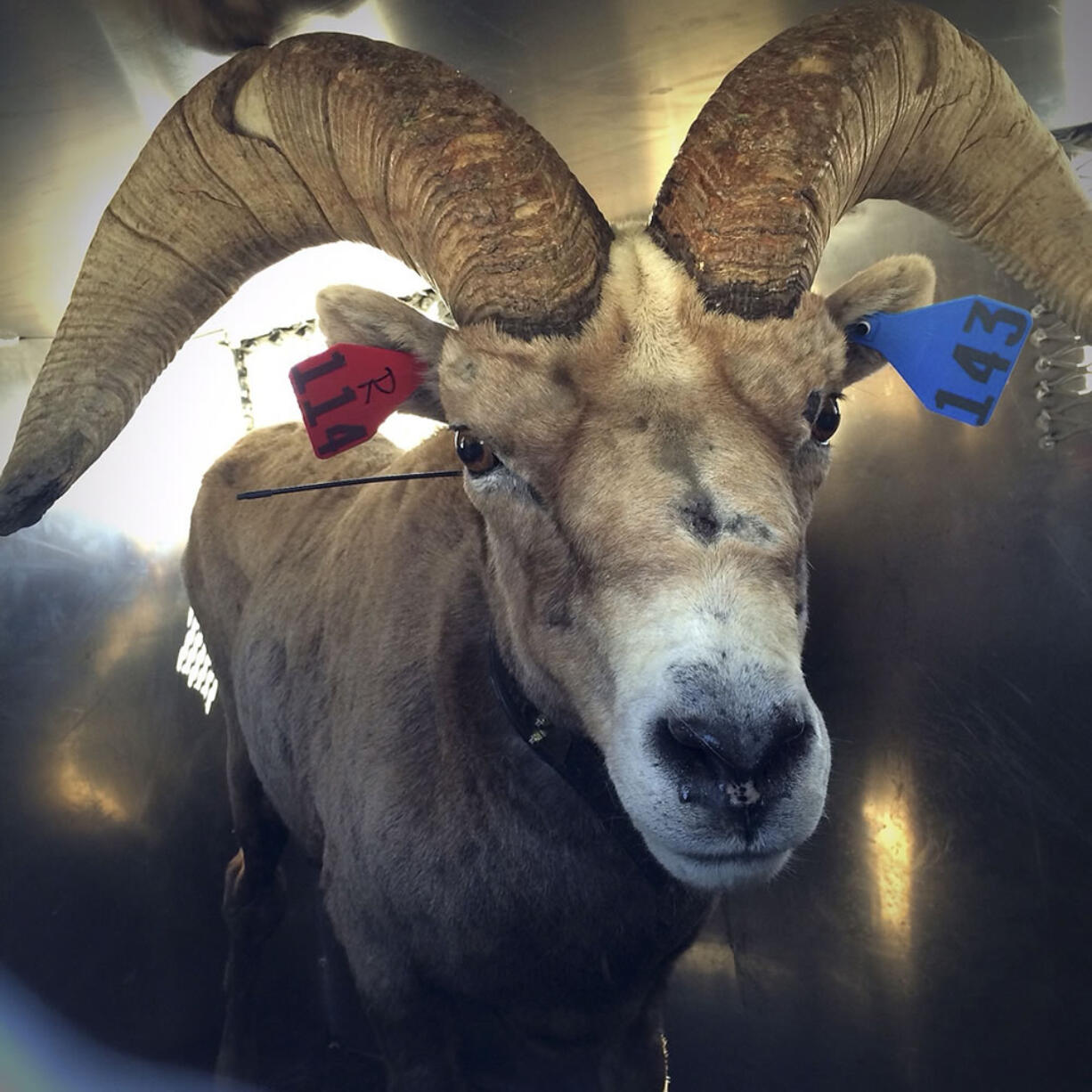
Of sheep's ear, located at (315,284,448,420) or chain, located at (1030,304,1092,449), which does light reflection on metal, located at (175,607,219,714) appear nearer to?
sheep's ear, located at (315,284,448,420)

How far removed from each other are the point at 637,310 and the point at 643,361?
158 millimetres

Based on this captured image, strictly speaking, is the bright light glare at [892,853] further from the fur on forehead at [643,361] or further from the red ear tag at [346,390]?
the red ear tag at [346,390]

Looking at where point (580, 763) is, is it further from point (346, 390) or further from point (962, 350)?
point (962, 350)

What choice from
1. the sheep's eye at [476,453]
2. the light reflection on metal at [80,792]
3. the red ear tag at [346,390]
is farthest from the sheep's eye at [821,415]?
the light reflection on metal at [80,792]

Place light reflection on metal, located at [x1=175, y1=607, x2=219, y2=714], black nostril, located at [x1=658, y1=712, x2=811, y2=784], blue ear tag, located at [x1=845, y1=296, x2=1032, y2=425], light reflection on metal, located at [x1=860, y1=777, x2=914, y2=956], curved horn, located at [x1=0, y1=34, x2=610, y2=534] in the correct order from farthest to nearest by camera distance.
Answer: light reflection on metal, located at [x1=175, y1=607, x2=219, y2=714] < light reflection on metal, located at [x1=860, y1=777, x2=914, y2=956] < blue ear tag, located at [x1=845, y1=296, x2=1032, y2=425] < curved horn, located at [x1=0, y1=34, x2=610, y2=534] < black nostril, located at [x1=658, y1=712, x2=811, y2=784]

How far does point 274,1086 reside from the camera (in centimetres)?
406

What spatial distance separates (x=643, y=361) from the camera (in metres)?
2.09

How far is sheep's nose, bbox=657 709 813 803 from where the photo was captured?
1533mm

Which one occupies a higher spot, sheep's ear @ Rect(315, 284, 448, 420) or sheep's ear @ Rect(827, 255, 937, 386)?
sheep's ear @ Rect(315, 284, 448, 420)

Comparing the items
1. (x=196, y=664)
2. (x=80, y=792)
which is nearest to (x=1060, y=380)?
(x=196, y=664)

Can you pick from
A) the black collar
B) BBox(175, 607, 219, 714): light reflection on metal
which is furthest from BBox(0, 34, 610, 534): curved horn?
BBox(175, 607, 219, 714): light reflection on metal

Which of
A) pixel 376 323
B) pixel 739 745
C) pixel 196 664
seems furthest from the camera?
pixel 196 664

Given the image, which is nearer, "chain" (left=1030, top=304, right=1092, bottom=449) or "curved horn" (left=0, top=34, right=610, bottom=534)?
"curved horn" (left=0, top=34, right=610, bottom=534)

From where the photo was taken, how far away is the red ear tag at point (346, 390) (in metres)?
2.42
